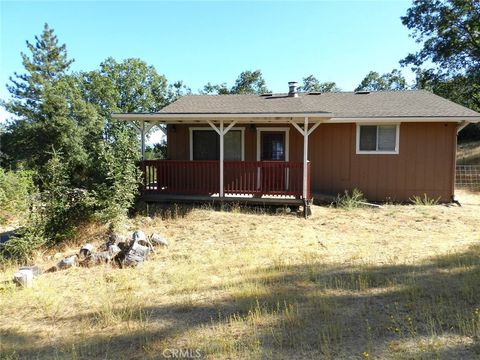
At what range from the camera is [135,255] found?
249 inches

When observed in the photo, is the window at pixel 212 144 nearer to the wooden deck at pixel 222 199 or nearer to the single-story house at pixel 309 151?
the single-story house at pixel 309 151

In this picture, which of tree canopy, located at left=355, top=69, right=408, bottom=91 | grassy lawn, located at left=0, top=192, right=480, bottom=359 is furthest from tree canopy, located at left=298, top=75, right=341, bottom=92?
grassy lawn, located at left=0, top=192, right=480, bottom=359

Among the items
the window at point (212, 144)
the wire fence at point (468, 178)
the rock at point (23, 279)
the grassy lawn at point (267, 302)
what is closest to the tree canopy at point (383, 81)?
the wire fence at point (468, 178)

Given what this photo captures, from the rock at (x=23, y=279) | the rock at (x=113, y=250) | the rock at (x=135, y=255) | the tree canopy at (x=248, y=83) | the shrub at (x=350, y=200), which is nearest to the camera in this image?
the rock at (x=23, y=279)

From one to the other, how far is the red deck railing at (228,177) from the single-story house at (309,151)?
0.03 m

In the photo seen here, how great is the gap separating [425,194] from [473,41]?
16.1 metres

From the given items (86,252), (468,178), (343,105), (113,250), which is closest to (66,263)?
(86,252)

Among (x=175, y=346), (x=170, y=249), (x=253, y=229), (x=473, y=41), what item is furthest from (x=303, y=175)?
(x=473, y=41)

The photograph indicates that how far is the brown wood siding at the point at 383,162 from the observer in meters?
11.4

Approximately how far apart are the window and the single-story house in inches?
1.3

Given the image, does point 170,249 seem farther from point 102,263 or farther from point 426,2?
point 426,2

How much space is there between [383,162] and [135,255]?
27.9 ft

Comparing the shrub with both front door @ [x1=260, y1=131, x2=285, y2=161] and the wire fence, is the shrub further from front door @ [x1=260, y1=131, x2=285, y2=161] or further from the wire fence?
the wire fence

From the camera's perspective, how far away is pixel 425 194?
11469 millimetres
